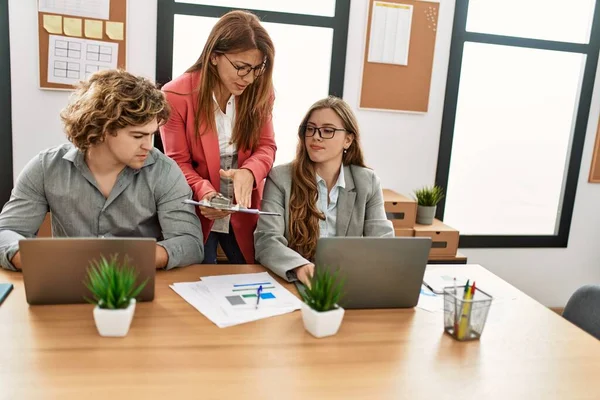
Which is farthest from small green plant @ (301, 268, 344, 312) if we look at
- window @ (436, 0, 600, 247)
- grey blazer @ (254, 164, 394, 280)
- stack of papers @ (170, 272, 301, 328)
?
window @ (436, 0, 600, 247)

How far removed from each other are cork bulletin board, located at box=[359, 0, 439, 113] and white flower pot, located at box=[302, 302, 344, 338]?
2.14 meters

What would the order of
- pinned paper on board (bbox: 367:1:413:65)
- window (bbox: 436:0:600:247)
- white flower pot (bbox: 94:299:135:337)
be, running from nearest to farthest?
white flower pot (bbox: 94:299:135:337)
pinned paper on board (bbox: 367:1:413:65)
window (bbox: 436:0:600:247)

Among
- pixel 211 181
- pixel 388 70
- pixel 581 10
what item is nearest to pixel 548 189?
pixel 581 10

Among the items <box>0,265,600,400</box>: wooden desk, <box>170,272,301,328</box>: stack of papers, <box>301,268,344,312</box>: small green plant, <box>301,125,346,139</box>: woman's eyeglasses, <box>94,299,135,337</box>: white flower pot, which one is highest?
<box>301,125,346,139</box>: woman's eyeglasses

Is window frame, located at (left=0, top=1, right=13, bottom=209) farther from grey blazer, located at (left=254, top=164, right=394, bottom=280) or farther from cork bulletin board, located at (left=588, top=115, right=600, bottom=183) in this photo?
cork bulletin board, located at (left=588, top=115, right=600, bottom=183)

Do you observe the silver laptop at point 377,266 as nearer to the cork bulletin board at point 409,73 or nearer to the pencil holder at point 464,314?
the pencil holder at point 464,314

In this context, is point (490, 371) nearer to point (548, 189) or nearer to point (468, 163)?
point (468, 163)

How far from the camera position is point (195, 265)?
5.53ft

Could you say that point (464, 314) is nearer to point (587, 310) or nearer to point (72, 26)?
point (587, 310)

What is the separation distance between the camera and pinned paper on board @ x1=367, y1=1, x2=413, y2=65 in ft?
10.1

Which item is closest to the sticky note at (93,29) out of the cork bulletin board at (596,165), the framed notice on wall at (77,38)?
the framed notice on wall at (77,38)

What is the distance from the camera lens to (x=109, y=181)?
5.57 feet

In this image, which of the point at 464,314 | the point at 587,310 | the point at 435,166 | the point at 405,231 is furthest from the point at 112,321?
the point at 435,166

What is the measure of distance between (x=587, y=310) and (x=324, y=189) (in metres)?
0.94
